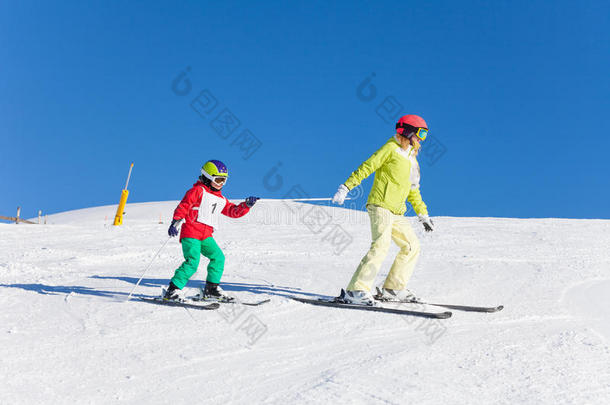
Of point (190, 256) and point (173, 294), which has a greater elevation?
point (190, 256)

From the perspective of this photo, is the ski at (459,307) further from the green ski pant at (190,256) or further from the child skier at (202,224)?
the green ski pant at (190,256)

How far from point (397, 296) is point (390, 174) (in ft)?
4.40

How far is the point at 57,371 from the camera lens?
140 inches

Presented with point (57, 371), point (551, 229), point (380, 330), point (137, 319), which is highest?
point (551, 229)

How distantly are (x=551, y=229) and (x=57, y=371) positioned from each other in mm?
12797

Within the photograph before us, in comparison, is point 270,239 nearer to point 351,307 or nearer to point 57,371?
point 351,307

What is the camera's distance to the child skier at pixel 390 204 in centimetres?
539

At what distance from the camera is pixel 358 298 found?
17.6 ft

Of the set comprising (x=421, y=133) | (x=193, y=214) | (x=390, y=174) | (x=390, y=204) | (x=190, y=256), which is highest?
(x=421, y=133)

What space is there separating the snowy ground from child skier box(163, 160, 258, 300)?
1.60 ft

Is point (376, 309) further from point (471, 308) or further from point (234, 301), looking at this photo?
point (234, 301)

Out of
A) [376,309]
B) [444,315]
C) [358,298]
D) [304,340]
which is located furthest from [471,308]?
[304,340]

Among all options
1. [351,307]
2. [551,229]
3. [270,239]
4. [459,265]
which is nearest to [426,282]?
[459,265]

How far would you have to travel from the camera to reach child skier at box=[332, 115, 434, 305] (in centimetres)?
539
